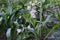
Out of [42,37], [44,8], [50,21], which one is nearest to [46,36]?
[42,37]

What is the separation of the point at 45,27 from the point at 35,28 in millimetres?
157

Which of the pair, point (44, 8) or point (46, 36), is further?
point (44, 8)

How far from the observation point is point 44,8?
2.58 meters

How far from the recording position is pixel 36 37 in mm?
2268

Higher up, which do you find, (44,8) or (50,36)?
(44,8)

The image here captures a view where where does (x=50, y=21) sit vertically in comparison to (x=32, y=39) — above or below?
above

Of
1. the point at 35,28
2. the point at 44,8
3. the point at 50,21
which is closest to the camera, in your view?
the point at 35,28

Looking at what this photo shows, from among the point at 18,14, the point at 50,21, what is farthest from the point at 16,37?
the point at 50,21

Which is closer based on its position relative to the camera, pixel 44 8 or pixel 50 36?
pixel 50 36

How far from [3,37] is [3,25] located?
182mm

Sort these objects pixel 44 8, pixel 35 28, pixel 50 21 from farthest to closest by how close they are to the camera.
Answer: pixel 44 8, pixel 50 21, pixel 35 28

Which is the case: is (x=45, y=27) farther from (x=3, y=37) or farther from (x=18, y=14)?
(x=3, y=37)

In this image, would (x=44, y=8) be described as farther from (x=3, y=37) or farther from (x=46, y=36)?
(x=3, y=37)

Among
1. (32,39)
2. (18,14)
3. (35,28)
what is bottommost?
(32,39)
